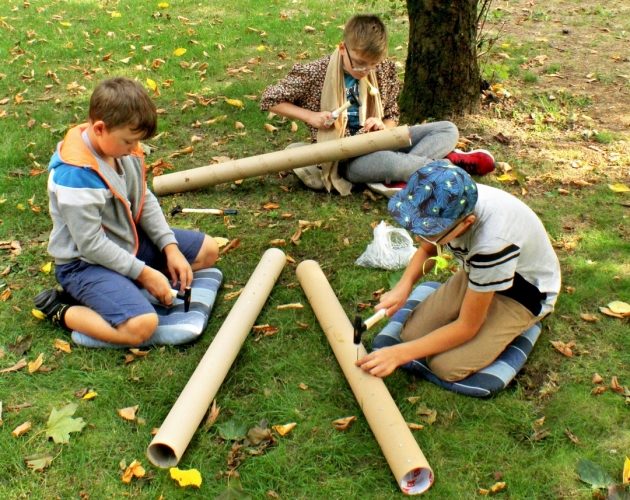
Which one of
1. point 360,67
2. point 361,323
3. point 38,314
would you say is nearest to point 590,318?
point 361,323

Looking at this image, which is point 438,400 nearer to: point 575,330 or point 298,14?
point 575,330

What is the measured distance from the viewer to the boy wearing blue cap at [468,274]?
251 cm

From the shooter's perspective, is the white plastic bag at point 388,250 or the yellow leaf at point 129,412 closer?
the yellow leaf at point 129,412

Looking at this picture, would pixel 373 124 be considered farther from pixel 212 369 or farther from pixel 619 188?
pixel 212 369

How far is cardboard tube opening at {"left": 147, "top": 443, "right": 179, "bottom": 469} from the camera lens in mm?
2707

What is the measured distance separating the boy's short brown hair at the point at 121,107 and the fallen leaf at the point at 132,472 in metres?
1.55

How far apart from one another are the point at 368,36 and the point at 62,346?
2.58 m

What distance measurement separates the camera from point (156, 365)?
329 cm

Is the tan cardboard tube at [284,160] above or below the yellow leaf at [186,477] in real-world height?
above

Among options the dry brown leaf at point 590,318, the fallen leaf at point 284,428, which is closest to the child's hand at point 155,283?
the fallen leaf at point 284,428

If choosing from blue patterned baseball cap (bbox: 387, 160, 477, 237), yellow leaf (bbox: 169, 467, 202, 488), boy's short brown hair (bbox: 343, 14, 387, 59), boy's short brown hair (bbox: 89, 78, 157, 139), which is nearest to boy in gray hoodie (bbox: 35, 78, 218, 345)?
boy's short brown hair (bbox: 89, 78, 157, 139)

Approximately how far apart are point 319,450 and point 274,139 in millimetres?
3305

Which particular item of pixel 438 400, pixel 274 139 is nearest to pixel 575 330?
pixel 438 400

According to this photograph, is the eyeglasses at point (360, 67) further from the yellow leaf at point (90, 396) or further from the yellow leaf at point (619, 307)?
the yellow leaf at point (90, 396)
